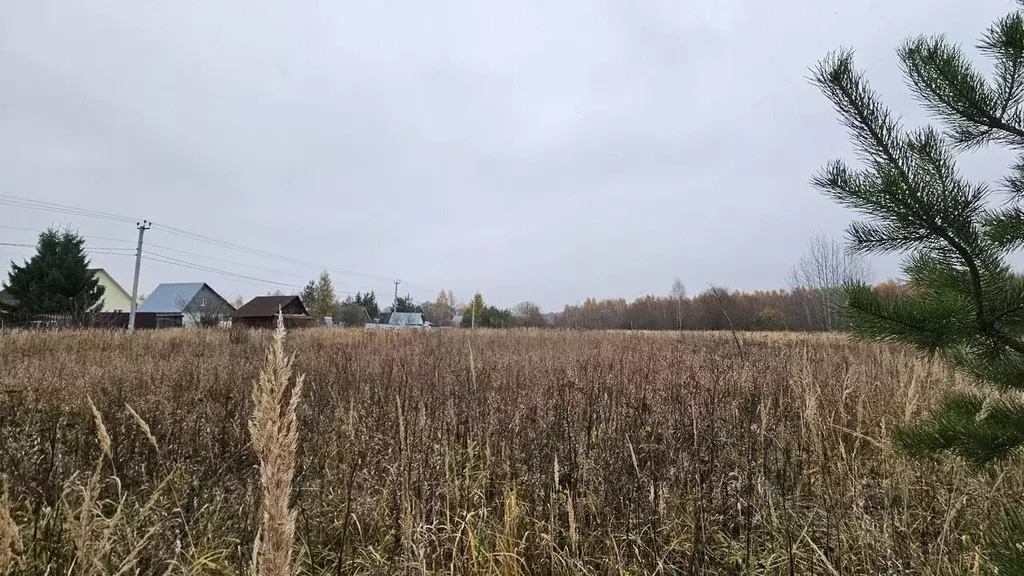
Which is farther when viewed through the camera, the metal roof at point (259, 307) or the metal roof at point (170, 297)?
the metal roof at point (259, 307)

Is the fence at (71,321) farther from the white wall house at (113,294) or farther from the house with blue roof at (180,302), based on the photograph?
the white wall house at (113,294)

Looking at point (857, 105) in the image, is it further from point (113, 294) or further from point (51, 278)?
point (113, 294)

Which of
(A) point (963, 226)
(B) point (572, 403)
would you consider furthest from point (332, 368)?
(A) point (963, 226)

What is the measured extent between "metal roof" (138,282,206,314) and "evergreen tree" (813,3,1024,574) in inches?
2057

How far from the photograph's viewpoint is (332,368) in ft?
18.7

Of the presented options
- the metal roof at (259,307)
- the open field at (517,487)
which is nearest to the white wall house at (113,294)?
the metal roof at (259,307)

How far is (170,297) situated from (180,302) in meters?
4.12

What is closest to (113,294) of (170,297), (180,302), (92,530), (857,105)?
(170,297)

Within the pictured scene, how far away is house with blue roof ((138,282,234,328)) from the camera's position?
4084 centimetres

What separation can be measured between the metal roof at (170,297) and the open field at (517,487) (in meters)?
49.2

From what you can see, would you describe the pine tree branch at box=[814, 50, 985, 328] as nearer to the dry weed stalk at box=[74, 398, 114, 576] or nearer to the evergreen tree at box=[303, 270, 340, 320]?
the dry weed stalk at box=[74, 398, 114, 576]

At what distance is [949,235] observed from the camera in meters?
1.13

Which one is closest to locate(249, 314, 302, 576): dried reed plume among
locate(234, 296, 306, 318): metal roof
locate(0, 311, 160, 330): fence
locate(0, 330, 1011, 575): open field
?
locate(0, 330, 1011, 575): open field

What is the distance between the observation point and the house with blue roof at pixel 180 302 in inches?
1608
